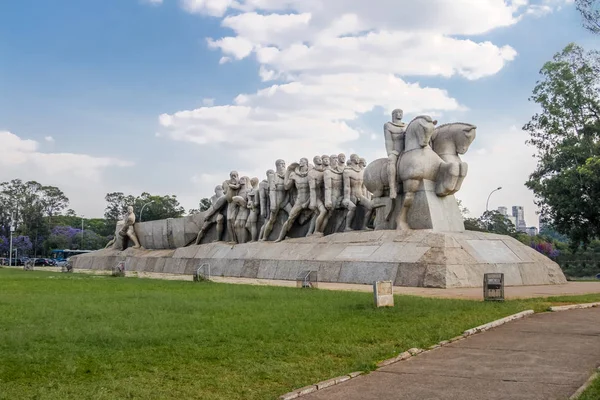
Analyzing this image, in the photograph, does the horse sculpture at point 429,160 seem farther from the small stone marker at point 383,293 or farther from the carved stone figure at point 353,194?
the small stone marker at point 383,293

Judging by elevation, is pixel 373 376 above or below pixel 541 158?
below

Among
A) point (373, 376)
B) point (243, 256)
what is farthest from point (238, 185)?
point (373, 376)

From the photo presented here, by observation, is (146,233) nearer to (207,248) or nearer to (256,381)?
(207,248)

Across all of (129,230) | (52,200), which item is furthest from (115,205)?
(129,230)

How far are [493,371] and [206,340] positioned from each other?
2.79 metres

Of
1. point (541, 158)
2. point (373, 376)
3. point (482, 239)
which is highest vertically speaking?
point (541, 158)

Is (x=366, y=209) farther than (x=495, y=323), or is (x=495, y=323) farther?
(x=366, y=209)

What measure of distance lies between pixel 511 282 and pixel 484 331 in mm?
7143

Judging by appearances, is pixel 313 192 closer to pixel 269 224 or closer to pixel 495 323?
pixel 269 224

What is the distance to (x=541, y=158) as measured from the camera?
2950cm

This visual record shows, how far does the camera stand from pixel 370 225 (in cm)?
1859

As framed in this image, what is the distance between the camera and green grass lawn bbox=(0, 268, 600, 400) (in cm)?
446

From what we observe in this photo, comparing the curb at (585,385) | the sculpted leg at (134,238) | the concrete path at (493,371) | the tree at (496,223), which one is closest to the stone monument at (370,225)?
the sculpted leg at (134,238)

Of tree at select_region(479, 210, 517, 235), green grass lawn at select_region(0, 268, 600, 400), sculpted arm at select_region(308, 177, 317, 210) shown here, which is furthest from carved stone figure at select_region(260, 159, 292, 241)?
tree at select_region(479, 210, 517, 235)
